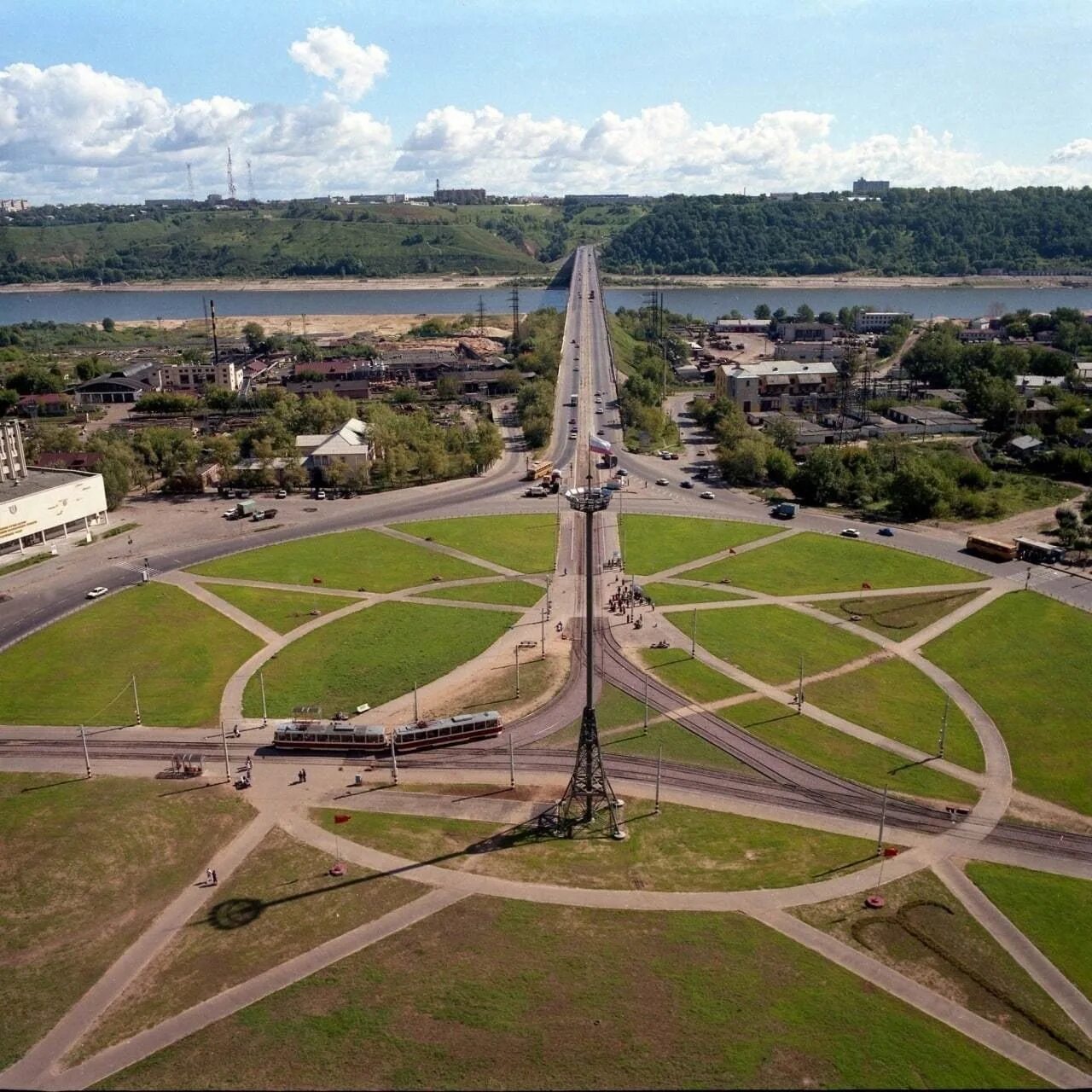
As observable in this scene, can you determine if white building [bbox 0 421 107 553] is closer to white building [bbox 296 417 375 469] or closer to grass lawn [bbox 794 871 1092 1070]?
white building [bbox 296 417 375 469]

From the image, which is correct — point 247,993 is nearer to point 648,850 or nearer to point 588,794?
point 588,794

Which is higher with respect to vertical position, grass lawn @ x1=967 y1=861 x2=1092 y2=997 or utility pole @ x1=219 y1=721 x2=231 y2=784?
utility pole @ x1=219 y1=721 x2=231 y2=784

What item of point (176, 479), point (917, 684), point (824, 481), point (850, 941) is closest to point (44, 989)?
point (850, 941)

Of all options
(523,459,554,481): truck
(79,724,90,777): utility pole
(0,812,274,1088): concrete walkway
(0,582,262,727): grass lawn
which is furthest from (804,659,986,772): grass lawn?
(523,459,554,481): truck

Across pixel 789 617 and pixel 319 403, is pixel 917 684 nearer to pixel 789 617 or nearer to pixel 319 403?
pixel 789 617

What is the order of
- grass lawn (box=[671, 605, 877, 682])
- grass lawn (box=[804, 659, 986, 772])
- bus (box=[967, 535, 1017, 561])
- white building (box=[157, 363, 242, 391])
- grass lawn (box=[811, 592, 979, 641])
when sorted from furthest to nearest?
white building (box=[157, 363, 242, 391]) → bus (box=[967, 535, 1017, 561]) → grass lawn (box=[811, 592, 979, 641]) → grass lawn (box=[671, 605, 877, 682]) → grass lawn (box=[804, 659, 986, 772])
